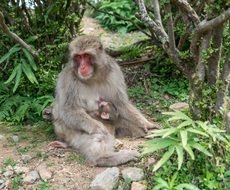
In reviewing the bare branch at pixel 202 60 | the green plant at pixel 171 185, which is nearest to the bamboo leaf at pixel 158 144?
the green plant at pixel 171 185

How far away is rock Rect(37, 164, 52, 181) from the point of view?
5.10 meters

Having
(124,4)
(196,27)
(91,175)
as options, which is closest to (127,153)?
(91,175)

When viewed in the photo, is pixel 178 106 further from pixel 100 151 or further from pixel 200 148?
pixel 200 148

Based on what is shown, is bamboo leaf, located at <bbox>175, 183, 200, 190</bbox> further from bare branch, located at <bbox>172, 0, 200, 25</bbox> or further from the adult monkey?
bare branch, located at <bbox>172, 0, 200, 25</bbox>

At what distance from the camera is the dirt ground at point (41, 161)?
5047 millimetres

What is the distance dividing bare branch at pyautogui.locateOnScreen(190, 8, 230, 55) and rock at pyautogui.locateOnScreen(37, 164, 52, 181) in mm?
1747

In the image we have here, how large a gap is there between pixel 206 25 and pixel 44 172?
199cm

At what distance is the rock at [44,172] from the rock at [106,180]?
465 mm

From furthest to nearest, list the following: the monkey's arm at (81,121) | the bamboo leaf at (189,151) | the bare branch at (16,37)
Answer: the bare branch at (16,37)
the monkey's arm at (81,121)
the bamboo leaf at (189,151)

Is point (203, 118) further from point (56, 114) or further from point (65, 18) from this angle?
point (65, 18)

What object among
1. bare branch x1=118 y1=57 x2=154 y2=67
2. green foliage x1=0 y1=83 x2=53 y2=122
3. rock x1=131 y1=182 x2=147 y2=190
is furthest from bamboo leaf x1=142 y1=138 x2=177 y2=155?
bare branch x1=118 y1=57 x2=154 y2=67

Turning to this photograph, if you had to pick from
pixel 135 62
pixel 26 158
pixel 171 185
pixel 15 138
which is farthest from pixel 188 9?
pixel 135 62

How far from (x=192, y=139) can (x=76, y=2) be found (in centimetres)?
319

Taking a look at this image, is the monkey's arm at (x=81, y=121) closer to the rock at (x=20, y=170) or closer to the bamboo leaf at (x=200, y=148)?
the rock at (x=20, y=170)
